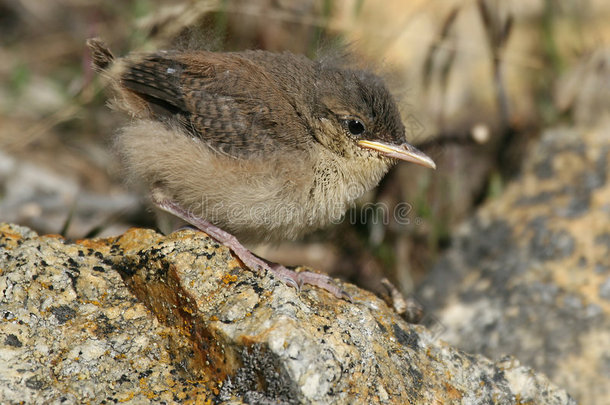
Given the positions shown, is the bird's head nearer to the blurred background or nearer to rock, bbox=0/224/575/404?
Answer: rock, bbox=0/224/575/404

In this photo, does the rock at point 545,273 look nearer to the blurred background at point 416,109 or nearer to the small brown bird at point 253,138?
the blurred background at point 416,109

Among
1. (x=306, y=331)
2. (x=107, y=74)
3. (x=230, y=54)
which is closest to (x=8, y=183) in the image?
(x=107, y=74)

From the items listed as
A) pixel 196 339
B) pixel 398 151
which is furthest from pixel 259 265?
pixel 398 151

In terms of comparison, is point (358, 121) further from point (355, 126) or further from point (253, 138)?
point (253, 138)

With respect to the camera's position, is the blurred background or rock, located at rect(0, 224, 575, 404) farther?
the blurred background

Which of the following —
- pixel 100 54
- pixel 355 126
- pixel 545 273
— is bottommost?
pixel 100 54

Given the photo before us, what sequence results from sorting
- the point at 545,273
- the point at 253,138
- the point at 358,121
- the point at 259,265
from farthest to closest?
1. the point at 545,273
2. the point at 358,121
3. the point at 253,138
4. the point at 259,265

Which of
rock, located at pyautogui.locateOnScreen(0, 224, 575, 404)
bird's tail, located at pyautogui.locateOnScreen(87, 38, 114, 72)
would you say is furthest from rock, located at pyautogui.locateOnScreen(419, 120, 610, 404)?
bird's tail, located at pyautogui.locateOnScreen(87, 38, 114, 72)
